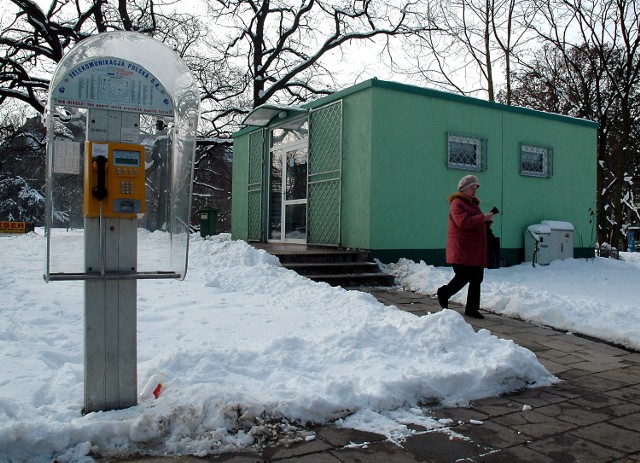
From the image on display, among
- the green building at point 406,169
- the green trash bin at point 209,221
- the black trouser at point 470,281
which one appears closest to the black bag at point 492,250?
the black trouser at point 470,281

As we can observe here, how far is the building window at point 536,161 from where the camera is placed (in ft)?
40.0

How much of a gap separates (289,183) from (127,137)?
9.48 m

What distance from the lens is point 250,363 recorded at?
4.11 m

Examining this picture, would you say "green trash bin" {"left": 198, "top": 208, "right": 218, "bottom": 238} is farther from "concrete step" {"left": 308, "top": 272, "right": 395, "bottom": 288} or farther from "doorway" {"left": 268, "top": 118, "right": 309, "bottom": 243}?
"concrete step" {"left": 308, "top": 272, "right": 395, "bottom": 288}

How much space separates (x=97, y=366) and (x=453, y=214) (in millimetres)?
4536

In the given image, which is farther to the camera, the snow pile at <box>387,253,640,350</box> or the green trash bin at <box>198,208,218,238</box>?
the green trash bin at <box>198,208,218,238</box>

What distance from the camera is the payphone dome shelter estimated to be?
3227 millimetres

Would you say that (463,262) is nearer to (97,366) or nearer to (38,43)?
(97,366)

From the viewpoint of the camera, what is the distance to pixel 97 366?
324cm

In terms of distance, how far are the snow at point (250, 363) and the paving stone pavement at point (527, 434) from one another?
0.13m

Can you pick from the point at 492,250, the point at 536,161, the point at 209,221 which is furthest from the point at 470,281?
the point at 209,221

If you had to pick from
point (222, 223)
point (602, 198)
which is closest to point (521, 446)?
point (602, 198)

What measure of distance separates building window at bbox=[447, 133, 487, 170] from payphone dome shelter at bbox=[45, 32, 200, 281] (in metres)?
8.03

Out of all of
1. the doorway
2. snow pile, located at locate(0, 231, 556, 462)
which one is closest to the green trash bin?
the doorway
